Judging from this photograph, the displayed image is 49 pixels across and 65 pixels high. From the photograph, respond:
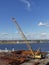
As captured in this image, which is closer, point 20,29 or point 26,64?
point 26,64

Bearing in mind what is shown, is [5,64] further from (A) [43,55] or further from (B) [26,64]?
(A) [43,55]

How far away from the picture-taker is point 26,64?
38.0m

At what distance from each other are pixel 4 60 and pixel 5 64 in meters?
2.68

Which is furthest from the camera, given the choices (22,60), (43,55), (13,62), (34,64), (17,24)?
(17,24)

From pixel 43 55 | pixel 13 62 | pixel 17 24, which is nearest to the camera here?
pixel 13 62

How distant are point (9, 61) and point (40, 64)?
5.66 m

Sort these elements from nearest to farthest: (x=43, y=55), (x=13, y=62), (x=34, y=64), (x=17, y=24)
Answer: (x=34, y=64), (x=13, y=62), (x=43, y=55), (x=17, y=24)

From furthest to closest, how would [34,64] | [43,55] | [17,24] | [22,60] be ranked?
[17,24], [43,55], [22,60], [34,64]

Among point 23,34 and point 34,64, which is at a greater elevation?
point 23,34

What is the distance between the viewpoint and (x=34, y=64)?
3697 cm

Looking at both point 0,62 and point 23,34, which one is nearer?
point 0,62

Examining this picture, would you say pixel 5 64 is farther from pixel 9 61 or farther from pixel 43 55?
pixel 43 55

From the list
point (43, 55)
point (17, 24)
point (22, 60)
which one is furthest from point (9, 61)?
point (17, 24)

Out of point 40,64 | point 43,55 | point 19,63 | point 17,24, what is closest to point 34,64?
point 40,64
